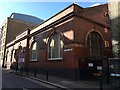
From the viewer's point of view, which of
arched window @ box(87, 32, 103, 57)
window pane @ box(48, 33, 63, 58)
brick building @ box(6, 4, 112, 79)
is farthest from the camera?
window pane @ box(48, 33, 63, 58)

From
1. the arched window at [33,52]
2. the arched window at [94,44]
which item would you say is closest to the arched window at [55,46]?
the arched window at [94,44]

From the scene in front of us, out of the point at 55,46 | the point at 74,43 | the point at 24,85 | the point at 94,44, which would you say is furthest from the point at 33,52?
the point at 24,85

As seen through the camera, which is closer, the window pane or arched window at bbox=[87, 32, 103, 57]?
arched window at bbox=[87, 32, 103, 57]

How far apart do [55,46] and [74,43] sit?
4.28 metres

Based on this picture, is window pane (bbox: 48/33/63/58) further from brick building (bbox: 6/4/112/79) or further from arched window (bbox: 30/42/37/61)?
arched window (bbox: 30/42/37/61)

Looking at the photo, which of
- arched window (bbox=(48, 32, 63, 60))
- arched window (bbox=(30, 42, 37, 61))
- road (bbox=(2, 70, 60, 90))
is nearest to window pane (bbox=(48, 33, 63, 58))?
arched window (bbox=(48, 32, 63, 60))

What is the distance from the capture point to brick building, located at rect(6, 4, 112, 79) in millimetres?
17547

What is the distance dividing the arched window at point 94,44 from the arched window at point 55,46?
3.44 m

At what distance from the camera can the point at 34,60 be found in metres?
26.2

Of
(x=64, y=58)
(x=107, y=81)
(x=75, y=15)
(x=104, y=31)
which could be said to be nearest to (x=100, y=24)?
(x=104, y=31)

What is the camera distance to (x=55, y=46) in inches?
843

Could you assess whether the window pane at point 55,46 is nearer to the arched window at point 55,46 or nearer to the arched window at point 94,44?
the arched window at point 55,46

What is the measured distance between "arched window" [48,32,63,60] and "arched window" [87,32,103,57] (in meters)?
3.44

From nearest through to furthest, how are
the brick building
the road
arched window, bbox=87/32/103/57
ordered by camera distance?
the road
the brick building
arched window, bbox=87/32/103/57
